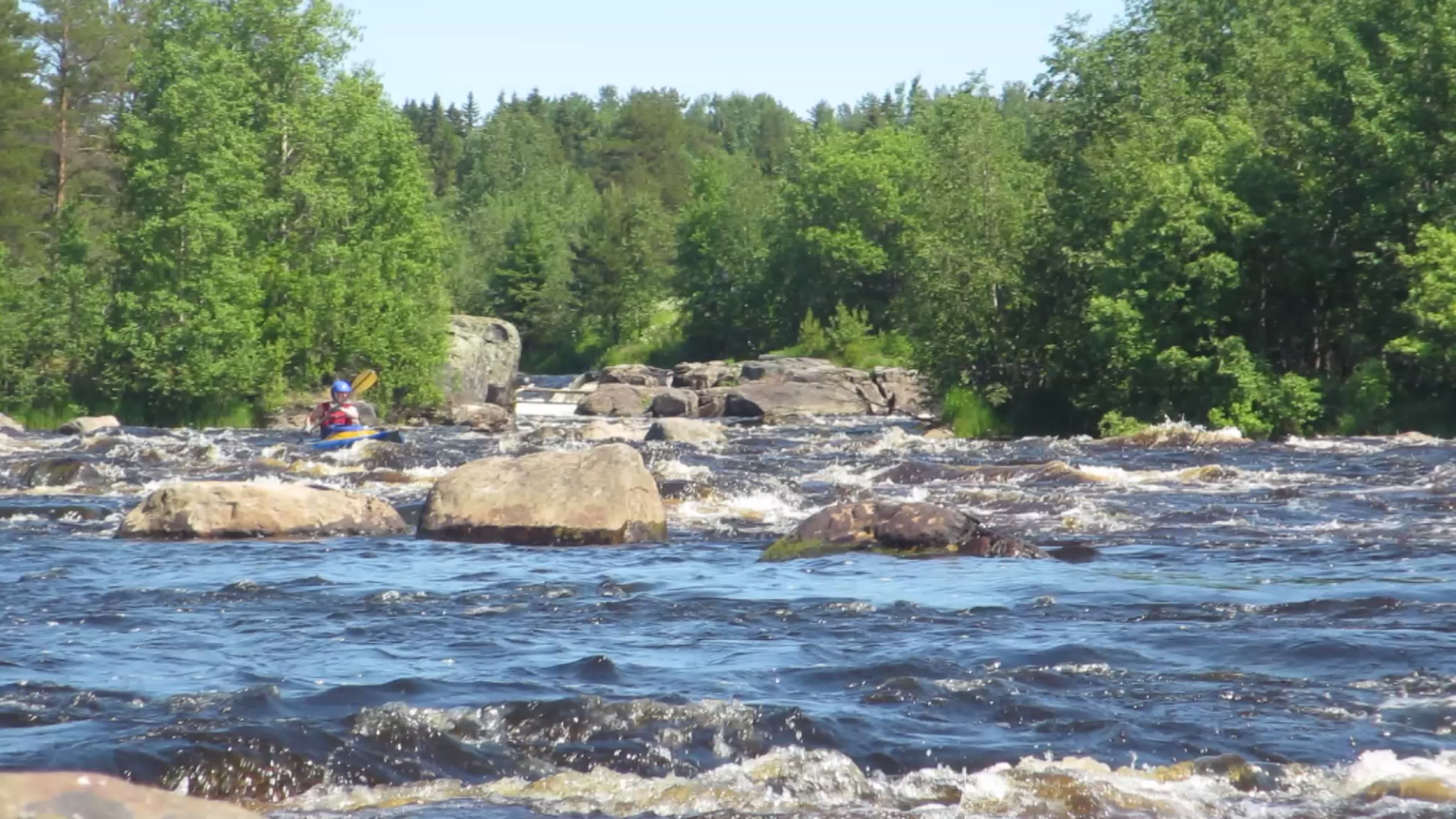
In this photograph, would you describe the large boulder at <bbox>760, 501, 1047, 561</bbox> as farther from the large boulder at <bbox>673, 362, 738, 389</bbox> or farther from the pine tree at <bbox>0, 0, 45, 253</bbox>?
the pine tree at <bbox>0, 0, 45, 253</bbox>

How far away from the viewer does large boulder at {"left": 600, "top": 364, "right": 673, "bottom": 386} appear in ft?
194

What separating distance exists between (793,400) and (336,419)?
22848mm

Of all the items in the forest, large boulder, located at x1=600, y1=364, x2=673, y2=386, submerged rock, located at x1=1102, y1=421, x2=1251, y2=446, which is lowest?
submerged rock, located at x1=1102, y1=421, x2=1251, y2=446

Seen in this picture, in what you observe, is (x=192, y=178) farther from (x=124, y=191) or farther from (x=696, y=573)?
(x=696, y=573)

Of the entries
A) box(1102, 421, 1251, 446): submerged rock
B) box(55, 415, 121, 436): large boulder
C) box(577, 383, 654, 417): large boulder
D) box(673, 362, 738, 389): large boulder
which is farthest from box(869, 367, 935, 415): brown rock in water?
box(55, 415, 121, 436): large boulder

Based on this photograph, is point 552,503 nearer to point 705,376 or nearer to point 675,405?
point 675,405

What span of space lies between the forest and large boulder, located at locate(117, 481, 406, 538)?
57.8 ft

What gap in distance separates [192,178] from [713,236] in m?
41.8

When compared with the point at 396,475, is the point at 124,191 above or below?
above

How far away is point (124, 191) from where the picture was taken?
1713 inches

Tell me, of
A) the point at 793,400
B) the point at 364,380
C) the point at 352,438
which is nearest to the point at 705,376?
the point at 793,400

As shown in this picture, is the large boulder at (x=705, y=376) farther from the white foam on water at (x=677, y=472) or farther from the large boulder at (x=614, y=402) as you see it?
the white foam on water at (x=677, y=472)

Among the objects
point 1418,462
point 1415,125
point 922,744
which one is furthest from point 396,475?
point 1415,125

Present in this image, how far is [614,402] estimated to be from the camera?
52.2m
